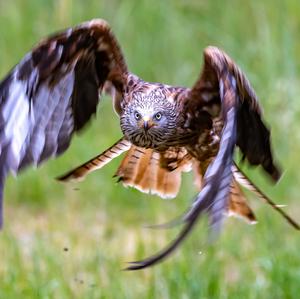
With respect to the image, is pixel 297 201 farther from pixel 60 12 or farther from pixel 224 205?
pixel 224 205

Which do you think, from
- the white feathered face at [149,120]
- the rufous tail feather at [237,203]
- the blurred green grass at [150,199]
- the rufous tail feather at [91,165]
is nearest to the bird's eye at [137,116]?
the white feathered face at [149,120]

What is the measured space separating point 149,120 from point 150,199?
6.13ft

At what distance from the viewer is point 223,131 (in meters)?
5.71

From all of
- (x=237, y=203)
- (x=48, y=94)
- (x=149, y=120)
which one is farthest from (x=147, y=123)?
(x=237, y=203)

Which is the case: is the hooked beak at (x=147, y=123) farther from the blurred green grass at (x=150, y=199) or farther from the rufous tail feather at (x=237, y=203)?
the blurred green grass at (x=150, y=199)

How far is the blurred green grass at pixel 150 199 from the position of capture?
664 cm

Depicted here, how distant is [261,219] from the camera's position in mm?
7469

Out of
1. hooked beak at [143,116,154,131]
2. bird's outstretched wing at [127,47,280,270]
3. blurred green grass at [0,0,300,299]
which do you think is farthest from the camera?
blurred green grass at [0,0,300,299]

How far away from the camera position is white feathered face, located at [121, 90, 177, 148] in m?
6.49

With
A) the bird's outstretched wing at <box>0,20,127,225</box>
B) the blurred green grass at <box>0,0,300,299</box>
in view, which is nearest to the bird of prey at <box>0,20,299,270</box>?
the bird's outstretched wing at <box>0,20,127,225</box>

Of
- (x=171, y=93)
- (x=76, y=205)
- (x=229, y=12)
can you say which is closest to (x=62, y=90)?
(x=171, y=93)

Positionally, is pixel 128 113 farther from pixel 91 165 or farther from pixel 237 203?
pixel 237 203

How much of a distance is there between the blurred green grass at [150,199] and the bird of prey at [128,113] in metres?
0.38

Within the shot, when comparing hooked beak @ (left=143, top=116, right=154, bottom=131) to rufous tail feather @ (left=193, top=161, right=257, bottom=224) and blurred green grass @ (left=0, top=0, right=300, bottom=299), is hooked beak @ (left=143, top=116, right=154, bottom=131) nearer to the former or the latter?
rufous tail feather @ (left=193, top=161, right=257, bottom=224)
